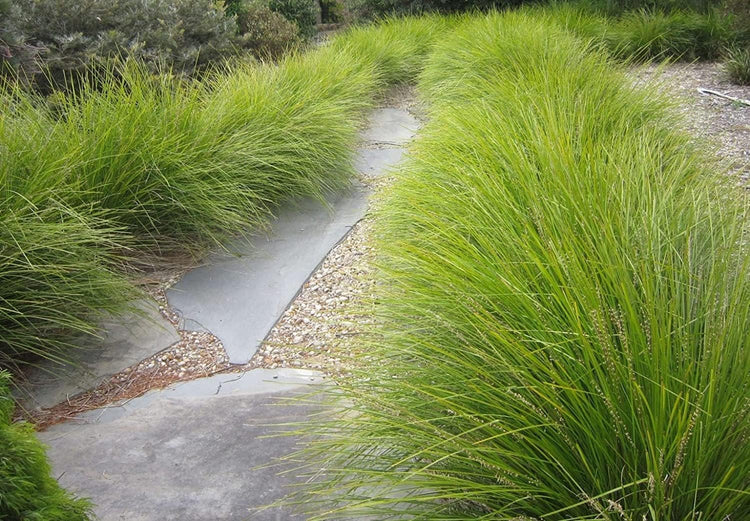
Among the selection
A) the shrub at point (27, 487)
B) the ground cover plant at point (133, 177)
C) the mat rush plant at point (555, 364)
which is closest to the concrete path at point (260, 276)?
the ground cover plant at point (133, 177)

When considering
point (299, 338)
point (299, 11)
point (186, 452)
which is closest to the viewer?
point (186, 452)

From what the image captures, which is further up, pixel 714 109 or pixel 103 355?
pixel 103 355

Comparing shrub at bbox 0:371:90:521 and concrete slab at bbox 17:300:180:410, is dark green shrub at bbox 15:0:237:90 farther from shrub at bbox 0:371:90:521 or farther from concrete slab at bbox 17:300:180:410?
Result: shrub at bbox 0:371:90:521

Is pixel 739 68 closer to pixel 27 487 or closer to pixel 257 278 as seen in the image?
pixel 257 278

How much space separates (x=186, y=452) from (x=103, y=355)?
0.76 meters

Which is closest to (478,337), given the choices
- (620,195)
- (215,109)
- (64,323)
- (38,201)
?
(620,195)

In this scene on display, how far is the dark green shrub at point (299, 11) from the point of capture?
10.4 metres

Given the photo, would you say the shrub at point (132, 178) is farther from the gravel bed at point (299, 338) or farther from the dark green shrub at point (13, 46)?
the dark green shrub at point (13, 46)

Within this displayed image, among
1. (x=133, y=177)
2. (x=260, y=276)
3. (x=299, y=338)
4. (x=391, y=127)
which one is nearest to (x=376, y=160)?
(x=391, y=127)

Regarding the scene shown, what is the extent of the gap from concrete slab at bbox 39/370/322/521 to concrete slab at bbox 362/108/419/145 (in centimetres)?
315

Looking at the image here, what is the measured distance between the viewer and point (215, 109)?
4000 mm

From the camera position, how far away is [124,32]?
18.9ft

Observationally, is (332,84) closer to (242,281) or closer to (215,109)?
(215,109)

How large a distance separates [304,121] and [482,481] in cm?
330
